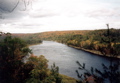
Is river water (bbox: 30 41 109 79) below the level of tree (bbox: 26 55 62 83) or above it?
below

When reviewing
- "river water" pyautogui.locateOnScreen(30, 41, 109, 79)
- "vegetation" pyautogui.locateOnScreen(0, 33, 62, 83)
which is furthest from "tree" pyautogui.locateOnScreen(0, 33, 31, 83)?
"river water" pyautogui.locateOnScreen(30, 41, 109, 79)

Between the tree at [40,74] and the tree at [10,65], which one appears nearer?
the tree at [40,74]

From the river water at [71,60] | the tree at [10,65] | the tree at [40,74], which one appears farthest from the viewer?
the river water at [71,60]

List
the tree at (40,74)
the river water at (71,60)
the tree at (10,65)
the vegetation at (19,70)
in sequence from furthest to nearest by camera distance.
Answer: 1. the river water at (71,60)
2. the tree at (10,65)
3. the vegetation at (19,70)
4. the tree at (40,74)

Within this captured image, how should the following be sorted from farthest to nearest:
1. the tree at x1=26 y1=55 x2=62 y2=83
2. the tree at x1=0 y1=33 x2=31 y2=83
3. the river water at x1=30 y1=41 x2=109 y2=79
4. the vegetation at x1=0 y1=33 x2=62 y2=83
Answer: the river water at x1=30 y1=41 x2=109 y2=79
the tree at x1=0 y1=33 x2=31 y2=83
the vegetation at x1=0 y1=33 x2=62 y2=83
the tree at x1=26 y1=55 x2=62 y2=83

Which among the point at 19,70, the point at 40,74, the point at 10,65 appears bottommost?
the point at 40,74

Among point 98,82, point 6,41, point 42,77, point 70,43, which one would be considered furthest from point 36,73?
point 70,43

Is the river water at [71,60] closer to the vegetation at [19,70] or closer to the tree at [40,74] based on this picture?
the tree at [40,74]

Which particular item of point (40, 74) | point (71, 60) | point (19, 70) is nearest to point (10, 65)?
point (19, 70)

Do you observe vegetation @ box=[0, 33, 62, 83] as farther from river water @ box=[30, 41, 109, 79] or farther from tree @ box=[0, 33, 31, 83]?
river water @ box=[30, 41, 109, 79]

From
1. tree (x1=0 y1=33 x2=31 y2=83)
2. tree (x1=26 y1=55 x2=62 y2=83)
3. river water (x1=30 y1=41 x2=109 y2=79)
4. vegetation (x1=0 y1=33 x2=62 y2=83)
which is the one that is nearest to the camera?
tree (x1=26 y1=55 x2=62 y2=83)

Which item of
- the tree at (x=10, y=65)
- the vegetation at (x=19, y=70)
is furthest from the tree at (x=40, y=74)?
the tree at (x=10, y=65)

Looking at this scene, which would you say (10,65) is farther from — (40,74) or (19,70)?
(40,74)

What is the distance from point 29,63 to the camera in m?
16.7
